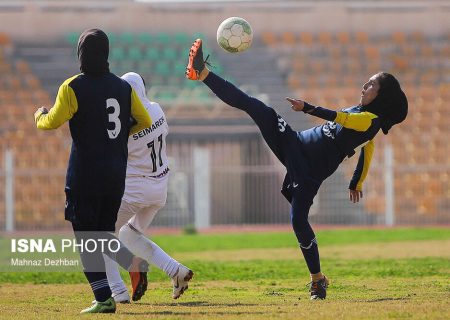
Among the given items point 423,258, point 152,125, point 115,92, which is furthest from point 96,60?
point 423,258

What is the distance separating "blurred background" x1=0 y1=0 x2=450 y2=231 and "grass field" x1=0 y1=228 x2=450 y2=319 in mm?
6871

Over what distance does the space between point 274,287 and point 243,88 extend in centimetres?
2017

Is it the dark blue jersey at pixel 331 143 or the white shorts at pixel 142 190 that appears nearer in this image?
the white shorts at pixel 142 190

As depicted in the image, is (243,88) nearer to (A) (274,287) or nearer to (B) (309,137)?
(A) (274,287)

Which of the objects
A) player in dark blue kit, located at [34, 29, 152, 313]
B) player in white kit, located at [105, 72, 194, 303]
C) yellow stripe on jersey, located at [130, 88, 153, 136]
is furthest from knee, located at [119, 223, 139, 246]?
yellow stripe on jersey, located at [130, 88, 153, 136]

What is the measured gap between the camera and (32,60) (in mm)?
32781

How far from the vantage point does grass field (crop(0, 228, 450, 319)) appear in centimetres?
809

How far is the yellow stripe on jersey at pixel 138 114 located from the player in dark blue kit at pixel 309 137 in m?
0.99

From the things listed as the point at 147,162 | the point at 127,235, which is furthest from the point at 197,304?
the point at 147,162

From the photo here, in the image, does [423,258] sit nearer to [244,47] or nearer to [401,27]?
[244,47]

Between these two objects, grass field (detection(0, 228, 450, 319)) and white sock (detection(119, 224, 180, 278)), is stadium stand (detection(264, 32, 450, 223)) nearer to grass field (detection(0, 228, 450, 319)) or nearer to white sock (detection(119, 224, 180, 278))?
grass field (detection(0, 228, 450, 319))

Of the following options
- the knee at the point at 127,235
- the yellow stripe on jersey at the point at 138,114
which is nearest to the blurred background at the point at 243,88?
the knee at the point at 127,235

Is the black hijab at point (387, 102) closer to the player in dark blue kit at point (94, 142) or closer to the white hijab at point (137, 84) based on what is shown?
the white hijab at point (137, 84)

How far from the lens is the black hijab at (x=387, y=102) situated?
961 cm
